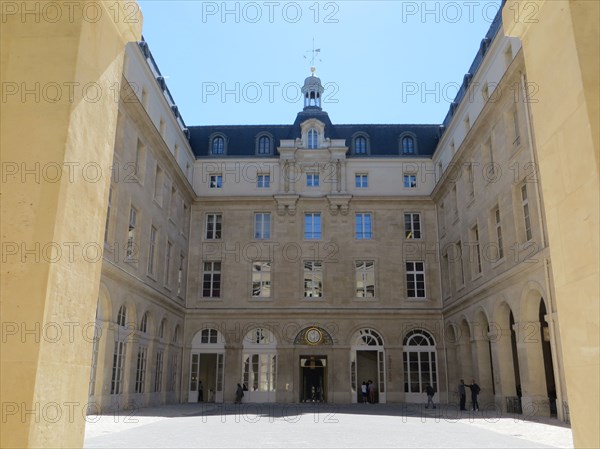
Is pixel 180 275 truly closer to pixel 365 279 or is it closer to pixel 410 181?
pixel 365 279

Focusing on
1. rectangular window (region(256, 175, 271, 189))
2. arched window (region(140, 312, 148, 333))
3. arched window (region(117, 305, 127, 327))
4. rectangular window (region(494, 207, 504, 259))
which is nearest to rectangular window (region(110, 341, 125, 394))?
arched window (region(117, 305, 127, 327))

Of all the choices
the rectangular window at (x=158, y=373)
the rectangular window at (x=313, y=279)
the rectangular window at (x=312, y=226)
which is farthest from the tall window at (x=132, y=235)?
the rectangular window at (x=312, y=226)

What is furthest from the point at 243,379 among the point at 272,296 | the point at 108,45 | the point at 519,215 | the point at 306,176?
the point at 108,45

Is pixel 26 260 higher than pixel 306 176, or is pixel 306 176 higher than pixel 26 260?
pixel 306 176

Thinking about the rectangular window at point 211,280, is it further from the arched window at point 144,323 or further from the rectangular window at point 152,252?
the arched window at point 144,323

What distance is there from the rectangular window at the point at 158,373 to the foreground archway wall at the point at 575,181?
23.0 metres

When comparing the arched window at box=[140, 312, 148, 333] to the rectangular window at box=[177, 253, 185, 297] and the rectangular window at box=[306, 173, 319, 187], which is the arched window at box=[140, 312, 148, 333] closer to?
the rectangular window at box=[177, 253, 185, 297]

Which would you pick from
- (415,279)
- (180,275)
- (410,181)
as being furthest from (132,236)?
(410,181)

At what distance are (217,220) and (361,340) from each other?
10.5m

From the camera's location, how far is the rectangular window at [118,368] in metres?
19.8

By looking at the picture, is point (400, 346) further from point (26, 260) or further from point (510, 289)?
point (26, 260)

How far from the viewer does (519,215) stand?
19438mm

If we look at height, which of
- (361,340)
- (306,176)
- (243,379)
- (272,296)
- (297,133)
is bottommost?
(243,379)

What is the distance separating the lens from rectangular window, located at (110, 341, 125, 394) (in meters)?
19.8
